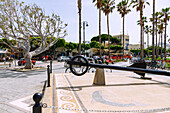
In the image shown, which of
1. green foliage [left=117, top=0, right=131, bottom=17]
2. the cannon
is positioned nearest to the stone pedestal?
the cannon

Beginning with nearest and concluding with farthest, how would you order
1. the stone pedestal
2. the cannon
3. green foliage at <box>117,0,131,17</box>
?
the cannon < the stone pedestal < green foliage at <box>117,0,131,17</box>

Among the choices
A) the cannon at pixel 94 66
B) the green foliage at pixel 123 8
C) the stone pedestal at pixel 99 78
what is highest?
the green foliage at pixel 123 8

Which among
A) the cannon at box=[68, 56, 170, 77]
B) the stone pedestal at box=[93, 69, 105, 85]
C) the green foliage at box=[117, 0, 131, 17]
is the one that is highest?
the green foliage at box=[117, 0, 131, 17]

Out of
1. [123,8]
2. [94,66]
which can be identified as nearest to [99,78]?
[94,66]

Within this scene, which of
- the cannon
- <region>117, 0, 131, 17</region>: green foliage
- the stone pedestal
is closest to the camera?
the cannon

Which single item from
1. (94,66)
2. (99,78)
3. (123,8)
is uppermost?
(123,8)

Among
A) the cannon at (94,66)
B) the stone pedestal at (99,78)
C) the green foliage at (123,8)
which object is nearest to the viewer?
the cannon at (94,66)

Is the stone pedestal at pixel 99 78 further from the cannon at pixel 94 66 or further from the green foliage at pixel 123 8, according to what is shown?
the green foliage at pixel 123 8

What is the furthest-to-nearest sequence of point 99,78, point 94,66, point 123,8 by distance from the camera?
point 123,8
point 99,78
point 94,66

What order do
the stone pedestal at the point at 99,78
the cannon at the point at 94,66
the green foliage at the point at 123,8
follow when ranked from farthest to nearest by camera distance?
the green foliage at the point at 123,8 → the stone pedestal at the point at 99,78 → the cannon at the point at 94,66

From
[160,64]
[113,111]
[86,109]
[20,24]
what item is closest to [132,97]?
[113,111]

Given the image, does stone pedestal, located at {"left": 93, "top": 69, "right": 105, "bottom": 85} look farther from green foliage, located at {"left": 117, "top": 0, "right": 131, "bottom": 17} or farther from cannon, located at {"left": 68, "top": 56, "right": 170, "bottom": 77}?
green foliage, located at {"left": 117, "top": 0, "right": 131, "bottom": 17}

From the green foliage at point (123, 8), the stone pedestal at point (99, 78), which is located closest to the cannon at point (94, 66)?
the stone pedestal at point (99, 78)

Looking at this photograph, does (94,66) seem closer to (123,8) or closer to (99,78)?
(99,78)
